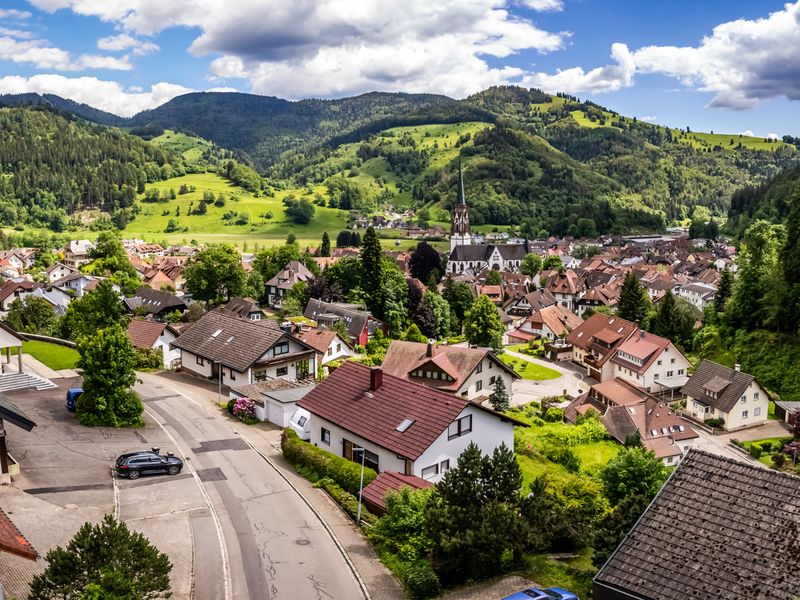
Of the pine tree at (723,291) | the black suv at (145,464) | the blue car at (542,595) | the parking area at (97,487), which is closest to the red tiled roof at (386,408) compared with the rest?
the black suv at (145,464)

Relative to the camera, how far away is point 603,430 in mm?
49688

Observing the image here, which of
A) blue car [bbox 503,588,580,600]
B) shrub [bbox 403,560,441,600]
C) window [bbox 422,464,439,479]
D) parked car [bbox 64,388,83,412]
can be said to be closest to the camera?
blue car [bbox 503,588,580,600]

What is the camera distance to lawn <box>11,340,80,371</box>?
47594mm

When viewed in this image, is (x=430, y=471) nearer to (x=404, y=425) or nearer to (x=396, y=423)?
(x=404, y=425)

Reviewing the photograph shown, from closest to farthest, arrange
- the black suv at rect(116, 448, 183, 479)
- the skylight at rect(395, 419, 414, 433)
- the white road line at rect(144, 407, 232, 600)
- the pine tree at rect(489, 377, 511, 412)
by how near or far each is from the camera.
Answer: the white road line at rect(144, 407, 232, 600), the black suv at rect(116, 448, 183, 479), the skylight at rect(395, 419, 414, 433), the pine tree at rect(489, 377, 511, 412)

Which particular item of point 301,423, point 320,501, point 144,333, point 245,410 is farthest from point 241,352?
point 320,501

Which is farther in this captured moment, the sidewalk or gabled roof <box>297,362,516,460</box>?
gabled roof <box>297,362,516,460</box>

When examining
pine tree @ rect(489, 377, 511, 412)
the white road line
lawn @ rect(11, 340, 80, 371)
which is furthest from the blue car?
lawn @ rect(11, 340, 80, 371)

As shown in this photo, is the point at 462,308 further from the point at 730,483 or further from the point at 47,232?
the point at 47,232

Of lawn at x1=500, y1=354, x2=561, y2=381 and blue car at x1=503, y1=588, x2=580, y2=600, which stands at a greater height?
blue car at x1=503, y1=588, x2=580, y2=600

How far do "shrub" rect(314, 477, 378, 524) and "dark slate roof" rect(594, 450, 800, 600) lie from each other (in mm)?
11494

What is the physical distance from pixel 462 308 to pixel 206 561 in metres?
72.6

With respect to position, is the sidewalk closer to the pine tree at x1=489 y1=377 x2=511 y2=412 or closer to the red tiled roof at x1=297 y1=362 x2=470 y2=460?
the red tiled roof at x1=297 y1=362 x2=470 y2=460

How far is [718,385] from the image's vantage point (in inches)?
2296
